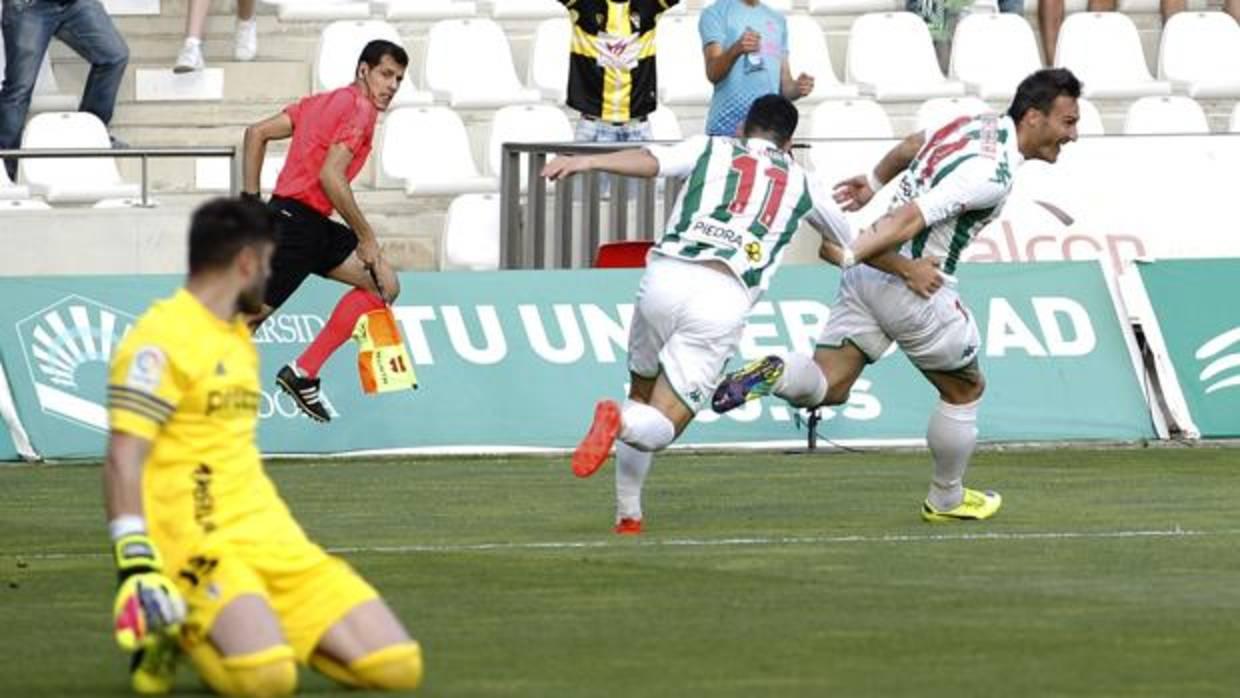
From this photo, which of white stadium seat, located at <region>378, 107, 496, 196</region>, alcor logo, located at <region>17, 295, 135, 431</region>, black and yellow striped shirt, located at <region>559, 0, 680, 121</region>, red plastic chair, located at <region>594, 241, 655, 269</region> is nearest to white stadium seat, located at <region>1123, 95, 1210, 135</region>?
black and yellow striped shirt, located at <region>559, 0, 680, 121</region>

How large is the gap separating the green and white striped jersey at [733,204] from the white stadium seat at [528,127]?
9.39m

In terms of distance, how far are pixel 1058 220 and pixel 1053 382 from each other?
2247mm

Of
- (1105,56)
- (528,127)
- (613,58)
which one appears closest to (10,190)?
(528,127)

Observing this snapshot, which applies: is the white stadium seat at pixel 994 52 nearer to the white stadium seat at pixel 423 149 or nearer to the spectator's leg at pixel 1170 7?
the spectator's leg at pixel 1170 7

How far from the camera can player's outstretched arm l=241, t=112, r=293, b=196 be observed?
61.7 ft

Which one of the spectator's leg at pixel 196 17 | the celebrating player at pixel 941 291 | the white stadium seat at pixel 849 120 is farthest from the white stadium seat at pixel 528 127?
the celebrating player at pixel 941 291

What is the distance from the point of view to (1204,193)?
22.2 metres

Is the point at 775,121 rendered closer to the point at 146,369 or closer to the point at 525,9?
the point at 146,369

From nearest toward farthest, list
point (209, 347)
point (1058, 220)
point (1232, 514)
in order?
point (209, 347)
point (1232, 514)
point (1058, 220)

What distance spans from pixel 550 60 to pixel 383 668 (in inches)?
638

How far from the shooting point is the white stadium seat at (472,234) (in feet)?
75.0

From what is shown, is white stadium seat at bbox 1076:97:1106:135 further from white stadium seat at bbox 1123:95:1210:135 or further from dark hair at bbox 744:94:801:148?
dark hair at bbox 744:94:801:148

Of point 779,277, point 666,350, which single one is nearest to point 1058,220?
point 779,277

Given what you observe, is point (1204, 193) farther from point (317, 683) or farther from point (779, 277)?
point (317, 683)
